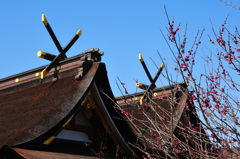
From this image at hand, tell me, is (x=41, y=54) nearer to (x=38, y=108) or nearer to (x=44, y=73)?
(x=44, y=73)

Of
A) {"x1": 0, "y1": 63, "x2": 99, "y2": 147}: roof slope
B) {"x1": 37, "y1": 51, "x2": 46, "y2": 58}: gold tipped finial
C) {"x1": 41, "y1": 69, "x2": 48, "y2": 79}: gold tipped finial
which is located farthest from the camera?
{"x1": 37, "y1": 51, "x2": 46, "y2": 58}: gold tipped finial

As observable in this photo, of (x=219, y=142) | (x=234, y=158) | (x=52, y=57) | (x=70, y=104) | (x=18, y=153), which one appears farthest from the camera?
(x=52, y=57)

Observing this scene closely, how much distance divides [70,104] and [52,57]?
2.07 meters

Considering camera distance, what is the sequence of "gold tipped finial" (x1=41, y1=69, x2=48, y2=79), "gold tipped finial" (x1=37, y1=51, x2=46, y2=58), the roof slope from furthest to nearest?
"gold tipped finial" (x1=37, y1=51, x2=46, y2=58)
"gold tipped finial" (x1=41, y1=69, x2=48, y2=79)
the roof slope

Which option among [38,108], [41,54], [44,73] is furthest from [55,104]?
[41,54]

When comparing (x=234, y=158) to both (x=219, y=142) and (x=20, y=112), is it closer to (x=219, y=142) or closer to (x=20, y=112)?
(x=219, y=142)

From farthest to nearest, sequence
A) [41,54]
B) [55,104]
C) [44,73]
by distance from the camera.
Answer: [41,54] < [44,73] < [55,104]

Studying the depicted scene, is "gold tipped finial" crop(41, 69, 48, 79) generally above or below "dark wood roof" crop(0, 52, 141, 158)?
above

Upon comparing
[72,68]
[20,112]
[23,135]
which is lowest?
[23,135]

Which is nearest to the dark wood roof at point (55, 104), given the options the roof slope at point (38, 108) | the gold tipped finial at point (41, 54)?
the roof slope at point (38, 108)

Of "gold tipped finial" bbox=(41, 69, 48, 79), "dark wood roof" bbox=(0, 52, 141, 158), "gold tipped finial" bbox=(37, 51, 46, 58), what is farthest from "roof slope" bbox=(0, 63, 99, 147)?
"gold tipped finial" bbox=(37, 51, 46, 58)

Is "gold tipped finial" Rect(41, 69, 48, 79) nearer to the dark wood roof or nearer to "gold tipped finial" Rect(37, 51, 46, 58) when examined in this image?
the dark wood roof

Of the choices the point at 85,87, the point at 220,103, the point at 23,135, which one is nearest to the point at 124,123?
the point at 85,87

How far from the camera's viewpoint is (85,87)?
6.01 metres
